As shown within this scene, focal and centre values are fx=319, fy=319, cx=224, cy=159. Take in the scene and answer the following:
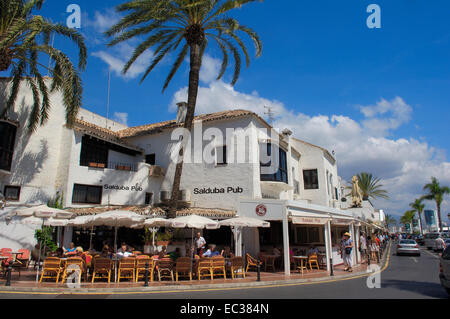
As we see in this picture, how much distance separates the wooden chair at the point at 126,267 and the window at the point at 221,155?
971 centimetres

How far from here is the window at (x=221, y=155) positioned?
67.4 feet

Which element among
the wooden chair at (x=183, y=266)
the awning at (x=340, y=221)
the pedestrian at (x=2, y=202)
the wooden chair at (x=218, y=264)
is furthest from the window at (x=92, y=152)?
the awning at (x=340, y=221)

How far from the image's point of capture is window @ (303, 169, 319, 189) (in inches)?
1141

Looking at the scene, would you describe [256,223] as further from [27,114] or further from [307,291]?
[27,114]

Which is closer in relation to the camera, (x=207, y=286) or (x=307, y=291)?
(x=307, y=291)

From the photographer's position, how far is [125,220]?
13.6m

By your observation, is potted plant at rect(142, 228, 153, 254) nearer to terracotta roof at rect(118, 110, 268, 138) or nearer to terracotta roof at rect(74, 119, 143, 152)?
terracotta roof at rect(74, 119, 143, 152)

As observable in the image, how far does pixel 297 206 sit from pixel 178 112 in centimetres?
1207

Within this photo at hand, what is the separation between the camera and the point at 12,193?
1762 cm

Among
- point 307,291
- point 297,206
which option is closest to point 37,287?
point 307,291

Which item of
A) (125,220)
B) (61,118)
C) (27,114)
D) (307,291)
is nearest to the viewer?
(307,291)

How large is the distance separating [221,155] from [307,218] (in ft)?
23.7

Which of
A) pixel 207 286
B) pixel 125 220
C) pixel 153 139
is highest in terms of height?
pixel 153 139

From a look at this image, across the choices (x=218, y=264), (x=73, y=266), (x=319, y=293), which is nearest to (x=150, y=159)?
(x=218, y=264)
